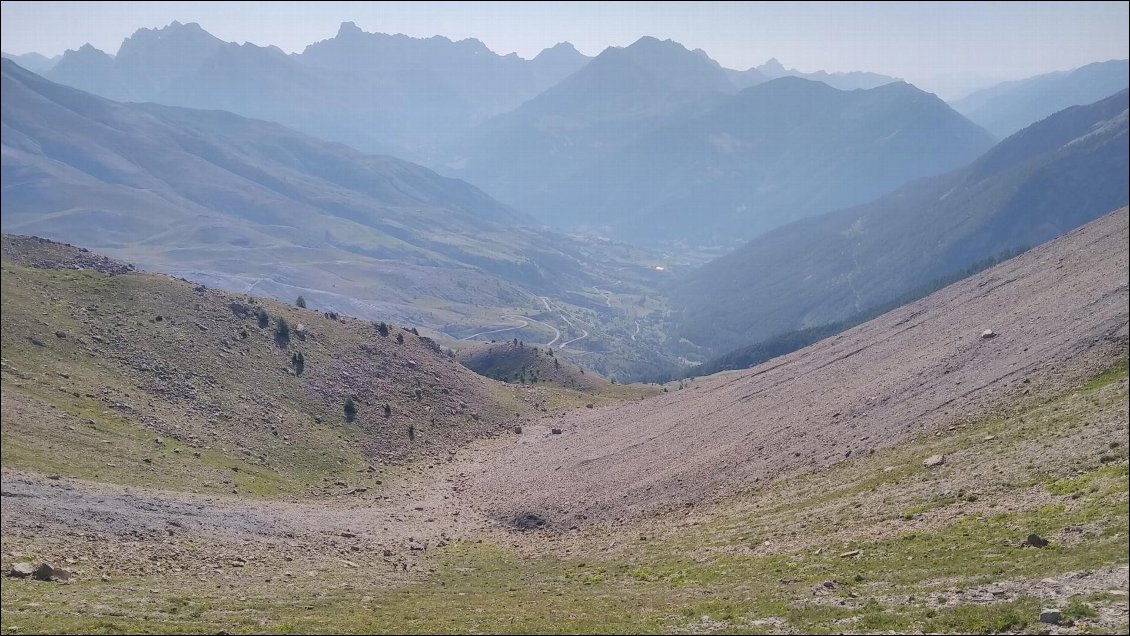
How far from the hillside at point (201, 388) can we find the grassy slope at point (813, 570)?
1704 cm

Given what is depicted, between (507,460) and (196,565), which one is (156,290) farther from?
(196,565)

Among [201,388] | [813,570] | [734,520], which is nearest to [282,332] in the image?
[201,388]

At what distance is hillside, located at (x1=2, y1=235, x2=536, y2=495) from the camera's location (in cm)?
4916

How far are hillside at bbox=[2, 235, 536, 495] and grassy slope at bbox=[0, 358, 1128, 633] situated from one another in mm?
17037

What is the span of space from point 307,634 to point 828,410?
4985cm

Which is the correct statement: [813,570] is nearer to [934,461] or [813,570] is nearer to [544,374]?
[934,461]

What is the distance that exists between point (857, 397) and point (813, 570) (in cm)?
3320

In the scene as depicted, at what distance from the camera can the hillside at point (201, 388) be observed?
49.2m

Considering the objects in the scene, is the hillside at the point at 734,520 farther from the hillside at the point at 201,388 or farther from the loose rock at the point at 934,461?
the hillside at the point at 201,388

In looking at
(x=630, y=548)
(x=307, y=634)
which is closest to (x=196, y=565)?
(x=307, y=634)

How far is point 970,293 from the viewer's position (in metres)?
87.8

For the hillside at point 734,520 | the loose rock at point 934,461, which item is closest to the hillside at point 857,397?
the hillside at point 734,520

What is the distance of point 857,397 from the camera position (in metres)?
66.9

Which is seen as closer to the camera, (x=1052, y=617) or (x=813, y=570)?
(x=1052, y=617)
